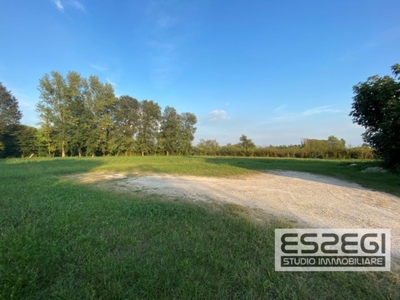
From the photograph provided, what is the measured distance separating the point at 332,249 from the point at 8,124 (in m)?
43.4

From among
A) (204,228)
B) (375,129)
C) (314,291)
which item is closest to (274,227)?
(204,228)

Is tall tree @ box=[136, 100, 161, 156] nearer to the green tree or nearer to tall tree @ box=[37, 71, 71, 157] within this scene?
tall tree @ box=[37, 71, 71, 157]

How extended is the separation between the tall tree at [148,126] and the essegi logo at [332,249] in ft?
A: 128

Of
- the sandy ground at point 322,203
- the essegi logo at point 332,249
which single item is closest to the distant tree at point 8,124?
the sandy ground at point 322,203

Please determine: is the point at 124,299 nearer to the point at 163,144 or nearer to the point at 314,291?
the point at 314,291

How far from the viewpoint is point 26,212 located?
3.53 metres

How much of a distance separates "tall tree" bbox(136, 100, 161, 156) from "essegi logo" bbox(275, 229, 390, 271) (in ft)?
128

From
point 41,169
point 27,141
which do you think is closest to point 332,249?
point 41,169

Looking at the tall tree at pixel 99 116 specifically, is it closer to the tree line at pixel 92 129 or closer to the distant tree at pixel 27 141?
the tree line at pixel 92 129

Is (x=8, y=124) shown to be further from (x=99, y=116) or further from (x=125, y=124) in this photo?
(x=125, y=124)

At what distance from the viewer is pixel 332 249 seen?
7.86ft

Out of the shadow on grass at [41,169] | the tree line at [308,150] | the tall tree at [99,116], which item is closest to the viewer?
the shadow on grass at [41,169]

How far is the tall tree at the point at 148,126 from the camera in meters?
40.4

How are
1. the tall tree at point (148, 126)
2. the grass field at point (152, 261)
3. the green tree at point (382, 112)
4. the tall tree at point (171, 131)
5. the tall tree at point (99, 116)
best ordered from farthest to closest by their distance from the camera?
the tall tree at point (171, 131) → the tall tree at point (148, 126) → the tall tree at point (99, 116) → the green tree at point (382, 112) → the grass field at point (152, 261)
